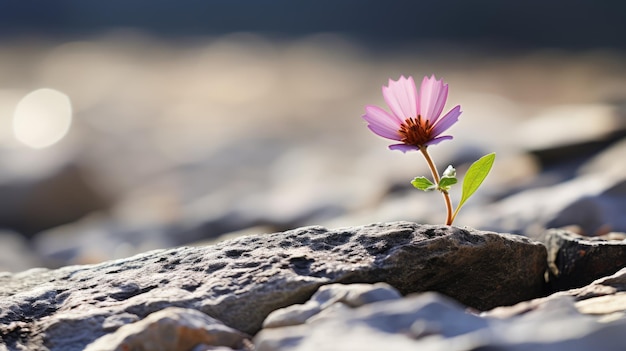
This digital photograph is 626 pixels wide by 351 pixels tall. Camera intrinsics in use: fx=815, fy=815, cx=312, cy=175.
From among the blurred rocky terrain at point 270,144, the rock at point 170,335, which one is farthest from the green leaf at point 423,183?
the blurred rocky terrain at point 270,144

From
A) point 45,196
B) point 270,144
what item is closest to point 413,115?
point 45,196

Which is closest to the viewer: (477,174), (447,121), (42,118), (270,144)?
(447,121)

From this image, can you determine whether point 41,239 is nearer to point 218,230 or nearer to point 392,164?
point 218,230

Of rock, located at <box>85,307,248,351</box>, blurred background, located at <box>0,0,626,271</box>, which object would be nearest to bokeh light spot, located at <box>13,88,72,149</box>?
blurred background, located at <box>0,0,626,271</box>

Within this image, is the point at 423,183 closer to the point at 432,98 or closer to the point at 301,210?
the point at 432,98

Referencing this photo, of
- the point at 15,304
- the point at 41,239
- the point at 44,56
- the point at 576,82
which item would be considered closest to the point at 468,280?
the point at 15,304

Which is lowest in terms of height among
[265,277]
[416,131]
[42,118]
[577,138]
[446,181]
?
[265,277]
